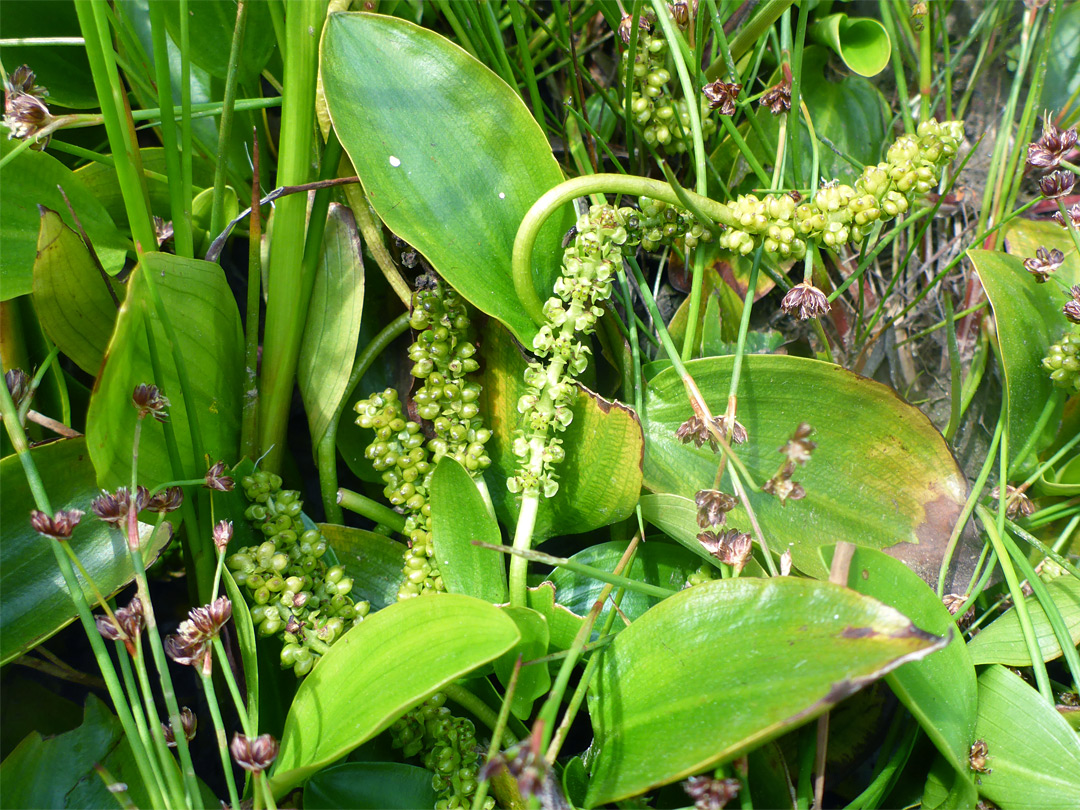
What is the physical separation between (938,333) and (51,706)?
1025mm

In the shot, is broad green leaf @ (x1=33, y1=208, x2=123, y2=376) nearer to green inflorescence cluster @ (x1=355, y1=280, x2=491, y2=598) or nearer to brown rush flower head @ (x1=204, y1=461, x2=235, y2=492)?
brown rush flower head @ (x1=204, y1=461, x2=235, y2=492)

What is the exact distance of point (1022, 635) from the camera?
0.59m

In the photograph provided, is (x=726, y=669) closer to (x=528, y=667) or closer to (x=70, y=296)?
(x=528, y=667)

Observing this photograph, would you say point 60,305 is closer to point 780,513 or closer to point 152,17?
point 152,17

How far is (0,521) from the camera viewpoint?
58cm

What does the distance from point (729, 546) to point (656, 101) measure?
1.39ft

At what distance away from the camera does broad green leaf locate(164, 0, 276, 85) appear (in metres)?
0.68

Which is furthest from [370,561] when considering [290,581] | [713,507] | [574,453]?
[713,507]

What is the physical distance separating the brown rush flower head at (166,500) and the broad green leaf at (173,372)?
2 centimetres

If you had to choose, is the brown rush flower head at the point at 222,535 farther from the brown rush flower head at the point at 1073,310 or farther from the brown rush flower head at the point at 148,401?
the brown rush flower head at the point at 1073,310

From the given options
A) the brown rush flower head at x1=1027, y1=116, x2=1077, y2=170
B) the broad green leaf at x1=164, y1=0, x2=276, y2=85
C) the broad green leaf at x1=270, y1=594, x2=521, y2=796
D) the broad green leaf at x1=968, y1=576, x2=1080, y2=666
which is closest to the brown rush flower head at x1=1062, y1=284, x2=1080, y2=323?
the brown rush flower head at x1=1027, y1=116, x2=1077, y2=170

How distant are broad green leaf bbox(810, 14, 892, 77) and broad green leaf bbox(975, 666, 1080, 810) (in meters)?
0.60

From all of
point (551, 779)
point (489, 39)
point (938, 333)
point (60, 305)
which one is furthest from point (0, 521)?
point (938, 333)

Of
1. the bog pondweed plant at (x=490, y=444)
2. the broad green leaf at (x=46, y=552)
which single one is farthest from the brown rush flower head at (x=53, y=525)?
the broad green leaf at (x=46, y=552)
